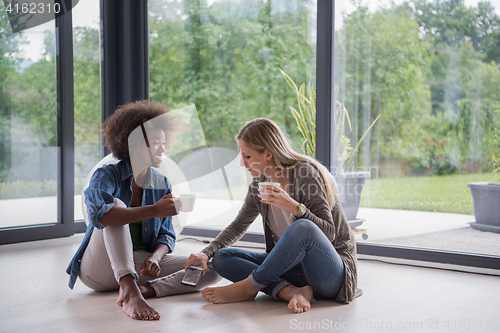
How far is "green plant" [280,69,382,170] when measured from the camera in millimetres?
3371

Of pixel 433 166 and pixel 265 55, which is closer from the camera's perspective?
pixel 433 166

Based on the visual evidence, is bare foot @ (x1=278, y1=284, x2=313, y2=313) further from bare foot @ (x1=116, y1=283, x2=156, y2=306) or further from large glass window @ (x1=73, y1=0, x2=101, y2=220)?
large glass window @ (x1=73, y1=0, x2=101, y2=220)

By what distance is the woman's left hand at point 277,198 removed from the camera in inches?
75.1

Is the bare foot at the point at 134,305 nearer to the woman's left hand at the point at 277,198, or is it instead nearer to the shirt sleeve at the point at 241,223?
the shirt sleeve at the point at 241,223

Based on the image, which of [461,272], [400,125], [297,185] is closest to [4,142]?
Result: [297,185]

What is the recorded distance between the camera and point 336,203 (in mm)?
2129

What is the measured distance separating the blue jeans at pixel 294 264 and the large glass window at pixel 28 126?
2031 millimetres

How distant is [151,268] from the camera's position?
2.14 meters

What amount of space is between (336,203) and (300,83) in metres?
1.59

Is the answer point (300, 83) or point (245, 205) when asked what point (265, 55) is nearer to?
point (300, 83)

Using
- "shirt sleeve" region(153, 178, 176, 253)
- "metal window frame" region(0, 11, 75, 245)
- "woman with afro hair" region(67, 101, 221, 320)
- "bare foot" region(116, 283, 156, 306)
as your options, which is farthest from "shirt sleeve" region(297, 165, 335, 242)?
"metal window frame" region(0, 11, 75, 245)

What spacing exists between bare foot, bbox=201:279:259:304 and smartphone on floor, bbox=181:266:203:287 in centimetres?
9

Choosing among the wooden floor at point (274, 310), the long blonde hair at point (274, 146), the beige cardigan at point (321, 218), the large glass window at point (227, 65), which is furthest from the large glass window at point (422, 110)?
the long blonde hair at point (274, 146)

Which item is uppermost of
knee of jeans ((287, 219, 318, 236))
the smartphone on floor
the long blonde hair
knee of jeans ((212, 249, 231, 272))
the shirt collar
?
the long blonde hair
